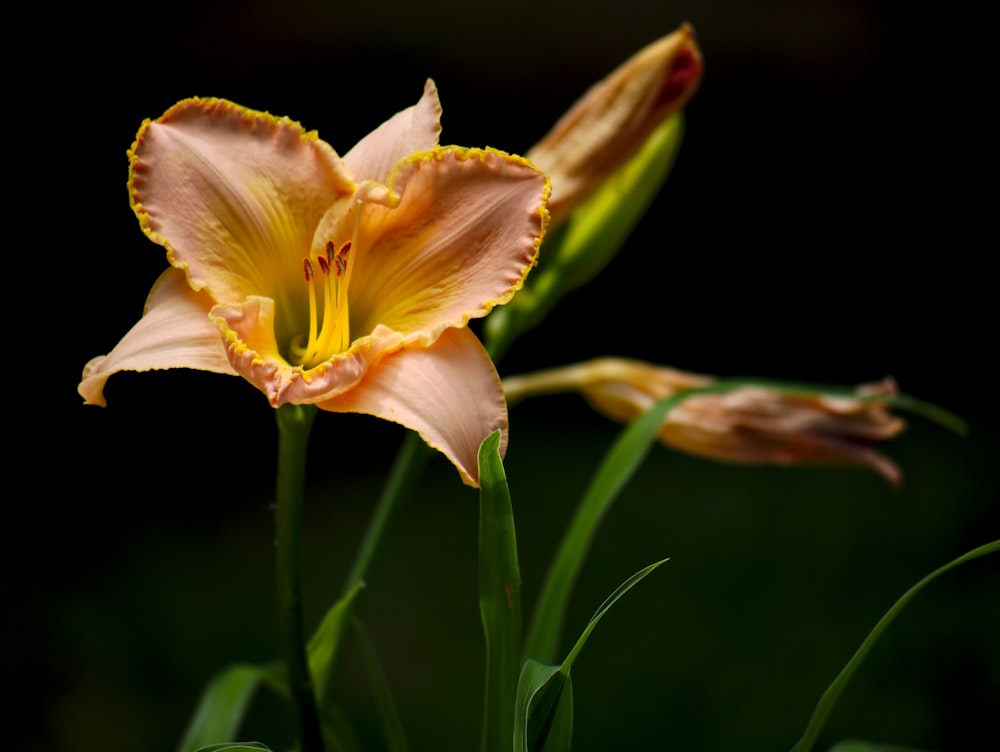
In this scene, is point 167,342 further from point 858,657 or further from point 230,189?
point 858,657

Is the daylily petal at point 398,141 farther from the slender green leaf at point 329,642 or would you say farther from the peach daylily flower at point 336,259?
the slender green leaf at point 329,642

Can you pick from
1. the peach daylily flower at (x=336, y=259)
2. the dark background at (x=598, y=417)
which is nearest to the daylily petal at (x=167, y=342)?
the peach daylily flower at (x=336, y=259)

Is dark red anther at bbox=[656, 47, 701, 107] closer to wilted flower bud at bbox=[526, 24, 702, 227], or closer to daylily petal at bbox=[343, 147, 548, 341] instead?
wilted flower bud at bbox=[526, 24, 702, 227]

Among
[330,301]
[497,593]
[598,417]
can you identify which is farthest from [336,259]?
[598,417]

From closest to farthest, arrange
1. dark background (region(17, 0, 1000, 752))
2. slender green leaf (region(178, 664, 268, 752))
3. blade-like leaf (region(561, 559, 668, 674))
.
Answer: blade-like leaf (region(561, 559, 668, 674)), slender green leaf (region(178, 664, 268, 752)), dark background (region(17, 0, 1000, 752))

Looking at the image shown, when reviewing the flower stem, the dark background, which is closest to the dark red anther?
the flower stem

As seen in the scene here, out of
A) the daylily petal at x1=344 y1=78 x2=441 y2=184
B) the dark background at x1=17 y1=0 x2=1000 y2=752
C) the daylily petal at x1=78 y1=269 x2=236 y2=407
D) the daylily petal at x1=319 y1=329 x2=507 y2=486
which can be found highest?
the daylily petal at x1=344 y1=78 x2=441 y2=184
